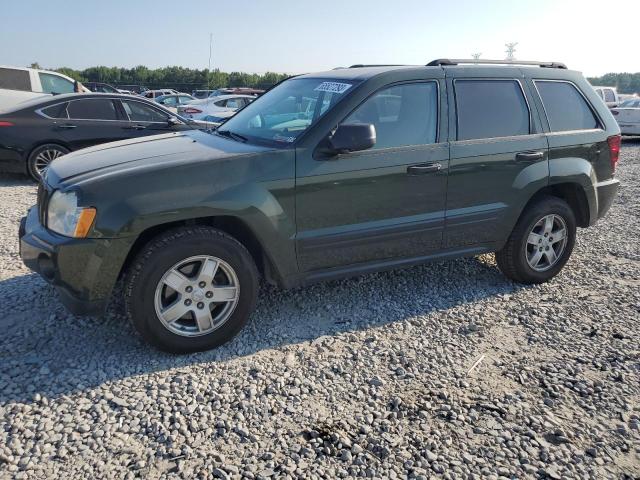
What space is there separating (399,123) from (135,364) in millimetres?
2436

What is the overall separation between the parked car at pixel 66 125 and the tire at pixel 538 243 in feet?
19.8

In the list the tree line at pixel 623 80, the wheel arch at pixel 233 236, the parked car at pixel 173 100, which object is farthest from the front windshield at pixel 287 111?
the tree line at pixel 623 80

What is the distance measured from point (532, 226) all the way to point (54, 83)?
13174mm

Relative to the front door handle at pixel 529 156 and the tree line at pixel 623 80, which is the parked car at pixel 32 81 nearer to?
the front door handle at pixel 529 156

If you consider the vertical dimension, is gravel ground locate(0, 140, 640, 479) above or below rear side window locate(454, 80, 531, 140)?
below

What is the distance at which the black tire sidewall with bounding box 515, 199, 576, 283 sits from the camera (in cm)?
448

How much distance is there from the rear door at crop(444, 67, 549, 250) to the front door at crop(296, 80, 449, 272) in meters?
0.16

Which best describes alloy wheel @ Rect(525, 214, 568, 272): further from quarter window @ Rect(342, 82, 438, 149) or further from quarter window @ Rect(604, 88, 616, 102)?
quarter window @ Rect(604, 88, 616, 102)

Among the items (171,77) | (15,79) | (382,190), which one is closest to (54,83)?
(15,79)

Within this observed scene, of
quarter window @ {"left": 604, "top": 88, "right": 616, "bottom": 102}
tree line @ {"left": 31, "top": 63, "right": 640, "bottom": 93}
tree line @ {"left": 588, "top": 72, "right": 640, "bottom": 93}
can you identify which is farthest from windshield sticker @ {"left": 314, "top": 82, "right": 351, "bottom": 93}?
tree line @ {"left": 588, "top": 72, "right": 640, "bottom": 93}

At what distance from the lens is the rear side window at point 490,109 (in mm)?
4074

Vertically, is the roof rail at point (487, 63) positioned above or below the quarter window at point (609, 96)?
above

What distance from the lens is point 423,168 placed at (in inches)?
151

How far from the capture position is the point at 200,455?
98.8 inches
